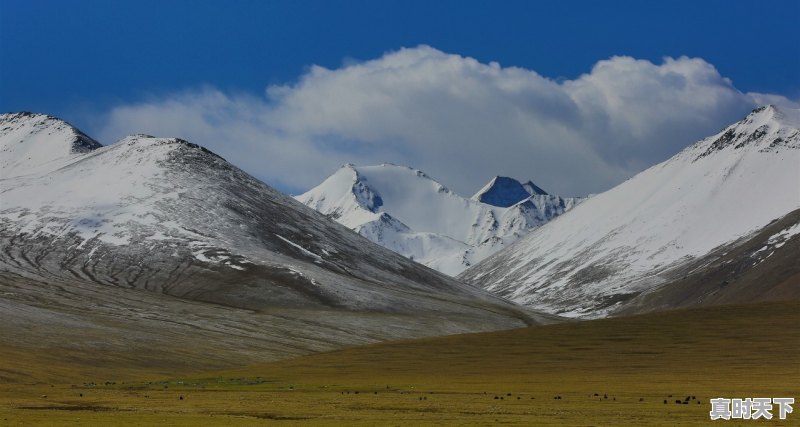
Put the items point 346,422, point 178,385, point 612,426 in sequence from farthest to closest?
point 178,385 < point 346,422 < point 612,426

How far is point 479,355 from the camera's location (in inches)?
6196

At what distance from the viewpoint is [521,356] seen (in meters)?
155

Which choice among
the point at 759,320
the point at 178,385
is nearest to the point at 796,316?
the point at 759,320

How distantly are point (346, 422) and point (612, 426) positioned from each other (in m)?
16.4

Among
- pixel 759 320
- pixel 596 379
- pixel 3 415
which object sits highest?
pixel 759 320

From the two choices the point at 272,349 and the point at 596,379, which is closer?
the point at 596,379

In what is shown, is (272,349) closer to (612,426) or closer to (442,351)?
(442,351)

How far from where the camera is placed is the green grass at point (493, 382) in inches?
2675

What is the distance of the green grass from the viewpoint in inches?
2675

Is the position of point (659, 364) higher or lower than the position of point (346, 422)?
higher

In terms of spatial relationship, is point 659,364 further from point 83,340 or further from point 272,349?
point 83,340

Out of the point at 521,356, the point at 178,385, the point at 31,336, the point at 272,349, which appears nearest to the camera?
the point at 178,385

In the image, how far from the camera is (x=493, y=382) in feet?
378

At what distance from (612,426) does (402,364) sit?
91.5 m
